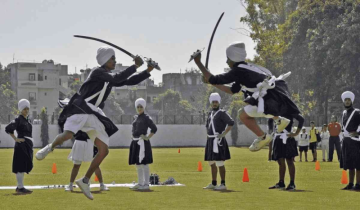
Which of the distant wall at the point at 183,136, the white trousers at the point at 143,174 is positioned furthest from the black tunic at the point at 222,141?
the distant wall at the point at 183,136

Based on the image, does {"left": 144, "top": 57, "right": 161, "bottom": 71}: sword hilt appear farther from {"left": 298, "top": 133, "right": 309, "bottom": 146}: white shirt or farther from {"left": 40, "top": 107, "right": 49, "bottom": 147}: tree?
{"left": 40, "top": 107, "right": 49, "bottom": 147}: tree

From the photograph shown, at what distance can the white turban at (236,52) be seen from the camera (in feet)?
44.2

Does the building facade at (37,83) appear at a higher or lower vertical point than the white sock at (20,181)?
higher

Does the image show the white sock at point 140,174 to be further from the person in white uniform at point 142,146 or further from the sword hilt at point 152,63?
the sword hilt at point 152,63

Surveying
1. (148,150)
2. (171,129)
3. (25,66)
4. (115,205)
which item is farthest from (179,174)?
(25,66)

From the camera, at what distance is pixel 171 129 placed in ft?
268


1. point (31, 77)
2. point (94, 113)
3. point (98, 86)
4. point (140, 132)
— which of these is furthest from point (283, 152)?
point (31, 77)

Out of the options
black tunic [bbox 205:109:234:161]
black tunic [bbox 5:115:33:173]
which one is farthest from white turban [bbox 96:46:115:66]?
black tunic [bbox 205:109:234:161]

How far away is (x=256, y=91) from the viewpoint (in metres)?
13.1

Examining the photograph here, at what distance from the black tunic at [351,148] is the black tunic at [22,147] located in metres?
8.21

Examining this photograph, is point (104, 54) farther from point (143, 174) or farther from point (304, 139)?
point (304, 139)

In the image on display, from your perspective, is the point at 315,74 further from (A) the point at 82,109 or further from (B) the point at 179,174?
(A) the point at 82,109

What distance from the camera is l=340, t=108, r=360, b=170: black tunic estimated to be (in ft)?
66.1

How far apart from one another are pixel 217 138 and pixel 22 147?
5.09m
